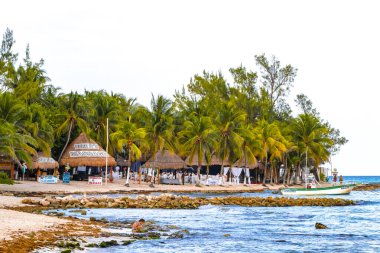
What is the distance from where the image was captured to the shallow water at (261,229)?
68.4 feet

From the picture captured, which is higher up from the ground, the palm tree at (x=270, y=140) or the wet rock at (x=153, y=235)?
the palm tree at (x=270, y=140)

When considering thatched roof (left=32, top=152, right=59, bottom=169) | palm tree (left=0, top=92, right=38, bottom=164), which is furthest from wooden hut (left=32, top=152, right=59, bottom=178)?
palm tree (left=0, top=92, right=38, bottom=164)

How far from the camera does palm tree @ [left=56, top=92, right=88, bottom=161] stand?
55.6 meters

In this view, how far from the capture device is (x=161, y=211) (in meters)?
35.2

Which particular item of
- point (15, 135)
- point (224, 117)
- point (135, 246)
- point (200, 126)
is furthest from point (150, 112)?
point (135, 246)

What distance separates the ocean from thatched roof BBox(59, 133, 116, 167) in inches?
695

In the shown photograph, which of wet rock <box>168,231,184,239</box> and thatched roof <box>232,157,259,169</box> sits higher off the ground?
thatched roof <box>232,157,259,169</box>

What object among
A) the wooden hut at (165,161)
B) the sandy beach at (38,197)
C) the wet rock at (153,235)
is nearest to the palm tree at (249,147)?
the sandy beach at (38,197)

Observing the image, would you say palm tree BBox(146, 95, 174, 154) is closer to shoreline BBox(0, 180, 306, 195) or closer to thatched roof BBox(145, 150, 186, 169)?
thatched roof BBox(145, 150, 186, 169)

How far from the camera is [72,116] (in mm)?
55781

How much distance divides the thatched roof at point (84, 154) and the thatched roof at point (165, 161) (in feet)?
21.1

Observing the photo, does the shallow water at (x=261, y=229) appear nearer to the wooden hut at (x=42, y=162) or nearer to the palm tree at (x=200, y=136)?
the wooden hut at (x=42, y=162)

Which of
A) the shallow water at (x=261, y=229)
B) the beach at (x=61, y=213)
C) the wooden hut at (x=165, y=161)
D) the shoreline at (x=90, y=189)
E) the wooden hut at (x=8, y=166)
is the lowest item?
the shallow water at (x=261, y=229)

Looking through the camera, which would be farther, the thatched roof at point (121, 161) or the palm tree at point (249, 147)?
the thatched roof at point (121, 161)
